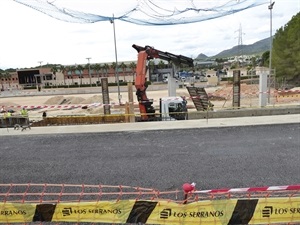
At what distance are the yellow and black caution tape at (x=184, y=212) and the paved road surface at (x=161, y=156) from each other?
2.55 metres

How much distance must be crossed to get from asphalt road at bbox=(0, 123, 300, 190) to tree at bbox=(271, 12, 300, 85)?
33334mm

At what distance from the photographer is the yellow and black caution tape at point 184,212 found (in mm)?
2908

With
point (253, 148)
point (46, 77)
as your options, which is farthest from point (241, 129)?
point (46, 77)

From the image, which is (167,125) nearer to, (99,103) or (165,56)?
(165,56)

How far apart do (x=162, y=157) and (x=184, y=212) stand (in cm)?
452

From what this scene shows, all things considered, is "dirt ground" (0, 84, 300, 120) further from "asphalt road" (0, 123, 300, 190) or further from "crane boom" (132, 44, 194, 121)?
"asphalt road" (0, 123, 300, 190)

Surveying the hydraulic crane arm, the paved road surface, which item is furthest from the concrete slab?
the hydraulic crane arm

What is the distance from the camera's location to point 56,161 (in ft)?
24.7

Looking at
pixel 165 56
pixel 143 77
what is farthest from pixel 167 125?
pixel 165 56

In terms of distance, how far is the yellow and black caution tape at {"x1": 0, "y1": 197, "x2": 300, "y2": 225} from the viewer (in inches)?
114

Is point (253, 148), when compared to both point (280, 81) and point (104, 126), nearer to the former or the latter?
point (104, 126)

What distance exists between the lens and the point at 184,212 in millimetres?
2928

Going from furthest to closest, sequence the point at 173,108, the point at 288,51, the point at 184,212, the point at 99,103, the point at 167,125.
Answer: the point at 288,51 < the point at 99,103 < the point at 173,108 < the point at 167,125 < the point at 184,212

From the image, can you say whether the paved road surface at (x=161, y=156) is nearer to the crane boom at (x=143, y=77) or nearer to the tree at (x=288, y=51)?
the crane boom at (x=143, y=77)
